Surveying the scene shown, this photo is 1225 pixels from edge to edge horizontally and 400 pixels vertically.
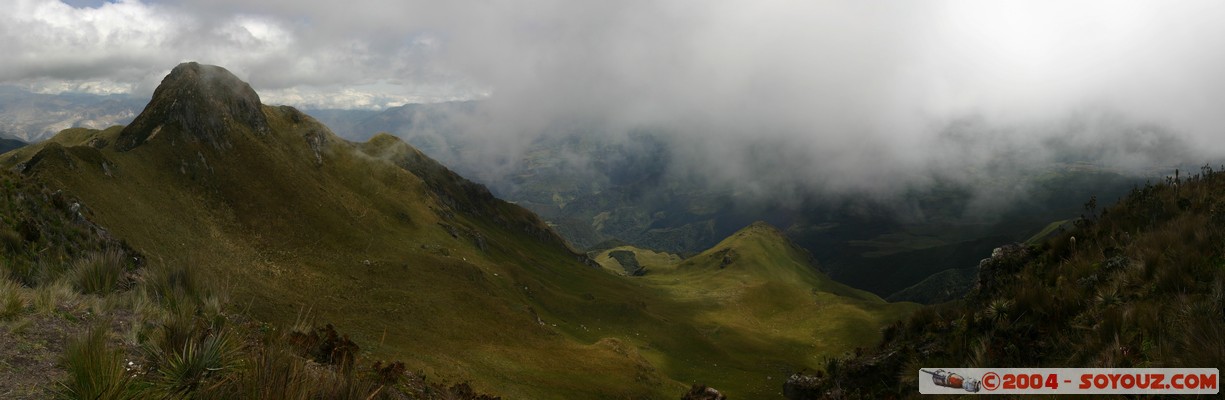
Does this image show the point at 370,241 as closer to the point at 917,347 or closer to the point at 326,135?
the point at 326,135

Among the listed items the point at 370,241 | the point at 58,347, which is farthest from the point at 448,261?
the point at 58,347

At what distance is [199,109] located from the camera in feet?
253

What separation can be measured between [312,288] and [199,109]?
4513 centimetres

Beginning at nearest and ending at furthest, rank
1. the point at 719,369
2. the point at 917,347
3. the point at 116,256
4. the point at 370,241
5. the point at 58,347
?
1. the point at 58,347
2. the point at 116,256
3. the point at 917,347
4. the point at 370,241
5. the point at 719,369

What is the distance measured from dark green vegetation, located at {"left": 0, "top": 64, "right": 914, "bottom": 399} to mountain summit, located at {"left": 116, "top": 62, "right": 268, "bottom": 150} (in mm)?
315

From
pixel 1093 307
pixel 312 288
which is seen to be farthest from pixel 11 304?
pixel 312 288

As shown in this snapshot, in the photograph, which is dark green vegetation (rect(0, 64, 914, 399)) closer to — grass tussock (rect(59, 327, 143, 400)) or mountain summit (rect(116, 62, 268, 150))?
grass tussock (rect(59, 327, 143, 400))

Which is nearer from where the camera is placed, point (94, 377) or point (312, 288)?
point (94, 377)

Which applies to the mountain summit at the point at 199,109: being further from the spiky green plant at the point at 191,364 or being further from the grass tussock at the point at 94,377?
the grass tussock at the point at 94,377

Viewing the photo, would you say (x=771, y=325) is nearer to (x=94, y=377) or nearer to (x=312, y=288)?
(x=312, y=288)

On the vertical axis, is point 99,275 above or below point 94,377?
above

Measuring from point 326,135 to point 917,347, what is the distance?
113m

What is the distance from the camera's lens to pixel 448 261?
79.1 metres

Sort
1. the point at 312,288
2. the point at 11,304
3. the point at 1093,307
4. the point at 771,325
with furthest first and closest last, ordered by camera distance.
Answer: the point at 771,325 → the point at 312,288 → the point at 1093,307 → the point at 11,304
